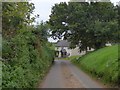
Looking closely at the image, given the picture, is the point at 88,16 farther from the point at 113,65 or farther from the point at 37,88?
the point at 37,88

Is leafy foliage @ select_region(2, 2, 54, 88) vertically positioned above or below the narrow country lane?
above

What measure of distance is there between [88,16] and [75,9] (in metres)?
2.18

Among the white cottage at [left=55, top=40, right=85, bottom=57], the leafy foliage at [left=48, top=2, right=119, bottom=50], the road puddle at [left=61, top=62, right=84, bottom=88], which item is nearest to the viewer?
the road puddle at [left=61, top=62, right=84, bottom=88]

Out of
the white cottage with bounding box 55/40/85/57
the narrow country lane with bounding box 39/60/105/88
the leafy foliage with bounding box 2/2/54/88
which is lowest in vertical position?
the white cottage with bounding box 55/40/85/57

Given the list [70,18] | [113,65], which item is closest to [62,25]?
[70,18]

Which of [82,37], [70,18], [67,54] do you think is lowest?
[67,54]

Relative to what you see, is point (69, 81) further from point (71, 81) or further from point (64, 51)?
point (64, 51)

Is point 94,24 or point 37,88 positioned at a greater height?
point 94,24

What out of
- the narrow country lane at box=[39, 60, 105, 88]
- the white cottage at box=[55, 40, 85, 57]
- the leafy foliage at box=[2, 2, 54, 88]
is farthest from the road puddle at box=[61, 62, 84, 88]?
the white cottage at box=[55, 40, 85, 57]

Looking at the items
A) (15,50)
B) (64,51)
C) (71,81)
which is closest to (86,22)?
(71,81)

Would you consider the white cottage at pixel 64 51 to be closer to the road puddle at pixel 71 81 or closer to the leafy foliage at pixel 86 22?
the leafy foliage at pixel 86 22

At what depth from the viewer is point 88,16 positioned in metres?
43.0

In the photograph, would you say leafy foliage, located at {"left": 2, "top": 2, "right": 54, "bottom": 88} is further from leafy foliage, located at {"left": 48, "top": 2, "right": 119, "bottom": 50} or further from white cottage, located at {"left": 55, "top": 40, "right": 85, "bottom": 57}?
white cottage, located at {"left": 55, "top": 40, "right": 85, "bottom": 57}

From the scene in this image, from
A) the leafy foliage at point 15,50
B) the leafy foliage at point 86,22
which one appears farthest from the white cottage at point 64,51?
the leafy foliage at point 15,50
